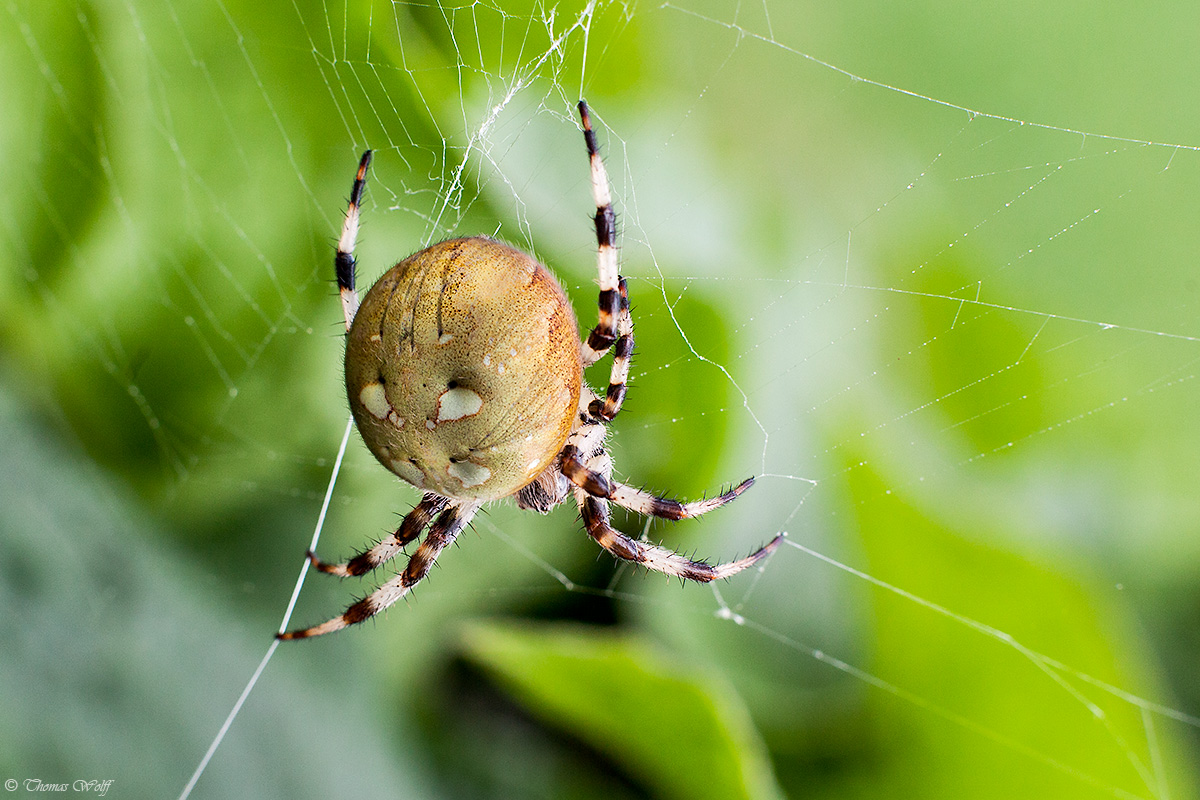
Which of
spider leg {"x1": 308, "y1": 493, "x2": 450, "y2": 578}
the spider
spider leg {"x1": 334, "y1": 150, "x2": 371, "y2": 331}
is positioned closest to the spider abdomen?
the spider

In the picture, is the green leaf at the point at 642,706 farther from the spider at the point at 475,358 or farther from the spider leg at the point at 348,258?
the spider leg at the point at 348,258

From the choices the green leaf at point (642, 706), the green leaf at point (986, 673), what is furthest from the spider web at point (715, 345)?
the green leaf at point (642, 706)

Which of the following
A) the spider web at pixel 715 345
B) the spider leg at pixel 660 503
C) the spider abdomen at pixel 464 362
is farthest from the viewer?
the spider leg at pixel 660 503

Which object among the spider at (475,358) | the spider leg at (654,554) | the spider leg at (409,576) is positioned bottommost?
→ the spider leg at (409,576)

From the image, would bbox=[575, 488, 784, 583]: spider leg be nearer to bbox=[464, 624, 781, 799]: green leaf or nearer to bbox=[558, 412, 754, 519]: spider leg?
bbox=[558, 412, 754, 519]: spider leg

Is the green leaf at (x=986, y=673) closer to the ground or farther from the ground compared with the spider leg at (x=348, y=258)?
closer to the ground
